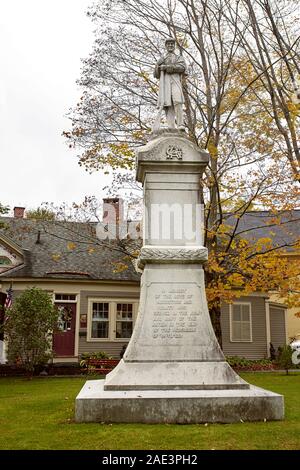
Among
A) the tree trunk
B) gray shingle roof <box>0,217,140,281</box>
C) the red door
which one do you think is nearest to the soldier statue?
the tree trunk

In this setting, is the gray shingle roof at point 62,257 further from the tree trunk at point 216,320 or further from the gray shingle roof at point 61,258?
the tree trunk at point 216,320

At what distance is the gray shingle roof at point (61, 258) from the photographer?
2450 cm

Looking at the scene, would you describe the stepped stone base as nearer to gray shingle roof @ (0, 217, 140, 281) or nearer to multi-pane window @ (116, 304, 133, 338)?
gray shingle roof @ (0, 217, 140, 281)

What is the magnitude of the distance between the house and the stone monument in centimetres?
1454

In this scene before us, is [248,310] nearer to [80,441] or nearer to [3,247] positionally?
[3,247]

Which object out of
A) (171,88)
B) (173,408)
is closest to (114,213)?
(171,88)

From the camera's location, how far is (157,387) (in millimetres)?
7141

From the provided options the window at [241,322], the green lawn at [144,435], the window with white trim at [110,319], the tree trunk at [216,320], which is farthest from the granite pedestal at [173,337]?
the window at [241,322]

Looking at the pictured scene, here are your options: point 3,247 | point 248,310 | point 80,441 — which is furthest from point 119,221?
point 80,441

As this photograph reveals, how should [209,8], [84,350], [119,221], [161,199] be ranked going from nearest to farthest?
[161,199]
[209,8]
[119,221]
[84,350]

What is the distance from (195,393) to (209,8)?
13.1 meters

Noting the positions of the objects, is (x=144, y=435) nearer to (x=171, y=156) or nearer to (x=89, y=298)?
(x=171, y=156)

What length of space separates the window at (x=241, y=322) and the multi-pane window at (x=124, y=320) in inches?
216

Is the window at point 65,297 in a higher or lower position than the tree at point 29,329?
higher
